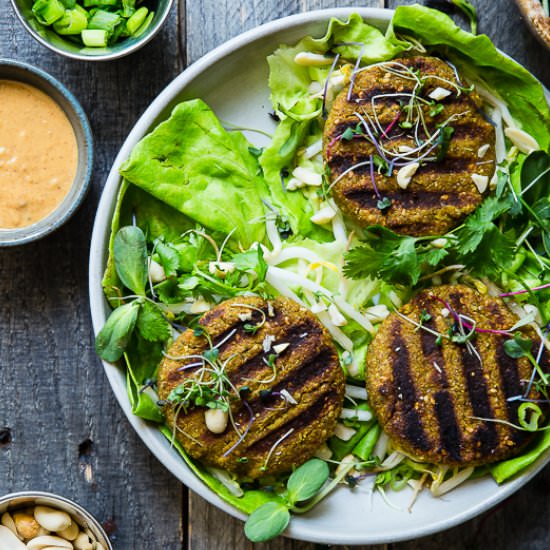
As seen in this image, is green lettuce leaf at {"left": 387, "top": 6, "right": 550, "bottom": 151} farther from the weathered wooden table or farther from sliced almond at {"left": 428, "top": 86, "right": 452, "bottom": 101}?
the weathered wooden table

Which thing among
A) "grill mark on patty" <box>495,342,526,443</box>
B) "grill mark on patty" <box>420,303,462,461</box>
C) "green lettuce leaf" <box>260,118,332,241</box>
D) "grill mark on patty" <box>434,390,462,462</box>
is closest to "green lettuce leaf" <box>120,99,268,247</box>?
"green lettuce leaf" <box>260,118,332,241</box>

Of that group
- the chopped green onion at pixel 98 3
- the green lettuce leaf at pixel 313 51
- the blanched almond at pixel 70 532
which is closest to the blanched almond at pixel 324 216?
the green lettuce leaf at pixel 313 51

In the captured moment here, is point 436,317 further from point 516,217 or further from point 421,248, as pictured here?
point 516,217

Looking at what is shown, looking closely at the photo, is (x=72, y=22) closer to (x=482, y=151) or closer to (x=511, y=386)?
(x=482, y=151)

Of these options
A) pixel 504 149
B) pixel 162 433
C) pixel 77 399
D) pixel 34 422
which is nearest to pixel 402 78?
pixel 504 149

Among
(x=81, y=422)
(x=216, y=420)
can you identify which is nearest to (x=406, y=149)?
(x=216, y=420)
